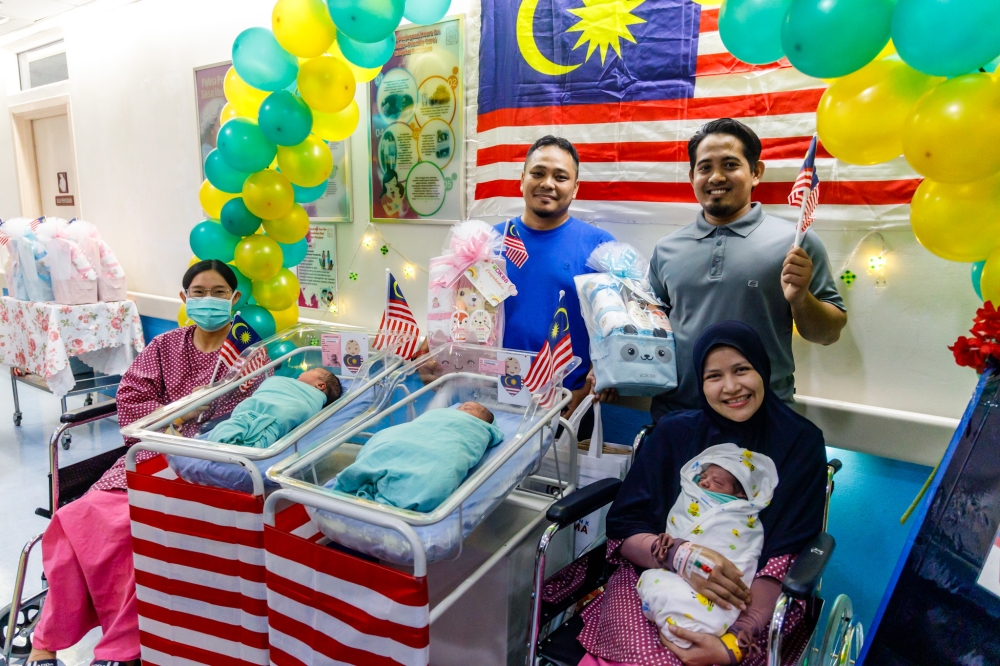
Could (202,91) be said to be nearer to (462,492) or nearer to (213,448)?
(213,448)

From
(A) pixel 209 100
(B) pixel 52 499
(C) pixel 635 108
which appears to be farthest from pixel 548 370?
(A) pixel 209 100

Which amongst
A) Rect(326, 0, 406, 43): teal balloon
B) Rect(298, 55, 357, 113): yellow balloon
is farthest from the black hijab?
Rect(298, 55, 357, 113): yellow balloon

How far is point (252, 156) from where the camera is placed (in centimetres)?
271

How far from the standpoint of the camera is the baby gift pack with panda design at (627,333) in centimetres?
199

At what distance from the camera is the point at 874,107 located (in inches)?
60.3

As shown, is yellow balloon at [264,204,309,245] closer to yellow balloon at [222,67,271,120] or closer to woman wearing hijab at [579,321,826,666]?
yellow balloon at [222,67,271,120]

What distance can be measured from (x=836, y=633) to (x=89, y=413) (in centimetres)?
280

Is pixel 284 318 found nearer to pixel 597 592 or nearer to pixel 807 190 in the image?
pixel 597 592

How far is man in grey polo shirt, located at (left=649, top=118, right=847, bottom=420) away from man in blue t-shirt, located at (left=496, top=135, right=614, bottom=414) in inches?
15.5

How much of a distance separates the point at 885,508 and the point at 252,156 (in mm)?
2885

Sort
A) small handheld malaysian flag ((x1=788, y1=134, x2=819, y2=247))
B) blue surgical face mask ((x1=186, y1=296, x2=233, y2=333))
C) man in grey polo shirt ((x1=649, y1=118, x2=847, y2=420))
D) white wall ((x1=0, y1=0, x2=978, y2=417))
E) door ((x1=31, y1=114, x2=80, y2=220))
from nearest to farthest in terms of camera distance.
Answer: small handheld malaysian flag ((x1=788, y1=134, x2=819, y2=247)) → man in grey polo shirt ((x1=649, y1=118, x2=847, y2=420)) → white wall ((x1=0, y1=0, x2=978, y2=417)) → blue surgical face mask ((x1=186, y1=296, x2=233, y2=333)) → door ((x1=31, y1=114, x2=80, y2=220))

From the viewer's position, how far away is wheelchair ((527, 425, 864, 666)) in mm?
1408

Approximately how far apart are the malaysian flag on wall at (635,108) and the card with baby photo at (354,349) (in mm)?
1032

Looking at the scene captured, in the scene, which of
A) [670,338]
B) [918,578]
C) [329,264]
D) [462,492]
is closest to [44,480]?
[329,264]
